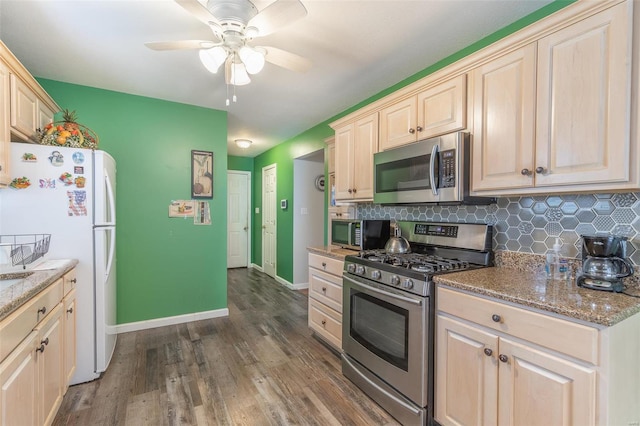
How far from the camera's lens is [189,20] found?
1916 millimetres

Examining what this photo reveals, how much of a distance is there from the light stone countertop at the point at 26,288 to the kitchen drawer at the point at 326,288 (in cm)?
193

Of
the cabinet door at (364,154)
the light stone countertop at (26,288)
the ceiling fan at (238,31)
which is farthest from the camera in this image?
the cabinet door at (364,154)

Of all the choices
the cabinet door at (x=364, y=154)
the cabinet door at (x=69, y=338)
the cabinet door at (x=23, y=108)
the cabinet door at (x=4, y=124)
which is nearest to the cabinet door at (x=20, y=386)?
the cabinet door at (x=69, y=338)

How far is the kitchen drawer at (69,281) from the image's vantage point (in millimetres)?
1924

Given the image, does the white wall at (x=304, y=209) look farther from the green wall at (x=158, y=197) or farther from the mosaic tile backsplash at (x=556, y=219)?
the mosaic tile backsplash at (x=556, y=219)

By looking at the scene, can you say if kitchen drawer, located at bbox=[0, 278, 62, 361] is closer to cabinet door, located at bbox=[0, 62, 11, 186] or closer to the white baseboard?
cabinet door, located at bbox=[0, 62, 11, 186]

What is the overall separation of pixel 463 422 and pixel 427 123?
6.05 feet

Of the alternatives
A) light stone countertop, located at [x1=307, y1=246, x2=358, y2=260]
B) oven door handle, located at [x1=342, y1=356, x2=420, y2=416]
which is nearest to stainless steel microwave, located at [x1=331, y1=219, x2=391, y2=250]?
light stone countertop, located at [x1=307, y1=246, x2=358, y2=260]

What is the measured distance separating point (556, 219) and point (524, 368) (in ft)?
3.06

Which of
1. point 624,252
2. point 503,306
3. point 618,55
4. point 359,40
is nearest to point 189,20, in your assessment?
point 359,40

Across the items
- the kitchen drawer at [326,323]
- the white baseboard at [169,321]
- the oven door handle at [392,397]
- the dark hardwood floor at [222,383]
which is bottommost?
the dark hardwood floor at [222,383]

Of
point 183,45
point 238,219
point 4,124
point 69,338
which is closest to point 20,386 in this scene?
point 69,338

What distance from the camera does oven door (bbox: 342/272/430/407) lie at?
1.70 metres

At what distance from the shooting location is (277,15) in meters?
1.49
